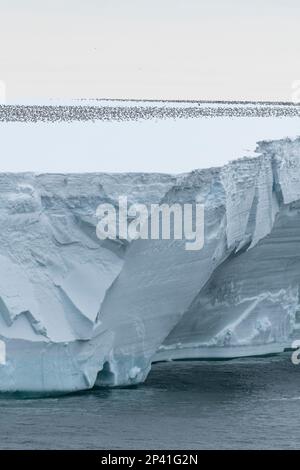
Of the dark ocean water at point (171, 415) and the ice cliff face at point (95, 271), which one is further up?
the ice cliff face at point (95, 271)

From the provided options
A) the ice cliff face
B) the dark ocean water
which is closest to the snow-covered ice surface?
the ice cliff face

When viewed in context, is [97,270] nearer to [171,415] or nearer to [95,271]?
[95,271]

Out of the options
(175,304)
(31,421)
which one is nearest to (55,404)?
(31,421)

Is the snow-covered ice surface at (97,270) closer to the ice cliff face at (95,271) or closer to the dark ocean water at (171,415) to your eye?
the ice cliff face at (95,271)

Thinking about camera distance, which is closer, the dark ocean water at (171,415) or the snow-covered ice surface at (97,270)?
the dark ocean water at (171,415)

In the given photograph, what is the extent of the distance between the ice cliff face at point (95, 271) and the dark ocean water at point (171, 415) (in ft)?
1.17

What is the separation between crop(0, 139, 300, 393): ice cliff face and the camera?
14.9 meters

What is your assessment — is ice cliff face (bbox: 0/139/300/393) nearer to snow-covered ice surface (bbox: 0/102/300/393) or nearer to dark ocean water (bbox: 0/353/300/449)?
snow-covered ice surface (bbox: 0/102/300/393)

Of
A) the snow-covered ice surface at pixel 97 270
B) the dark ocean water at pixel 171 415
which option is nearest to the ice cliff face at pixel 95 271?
the snow-covered ice surface at pixel 97 270

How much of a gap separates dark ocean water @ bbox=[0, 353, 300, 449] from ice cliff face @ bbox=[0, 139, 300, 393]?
0.36 metres

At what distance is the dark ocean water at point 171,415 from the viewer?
539 inches

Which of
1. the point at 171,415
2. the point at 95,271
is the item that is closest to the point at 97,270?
the point at 95,271
